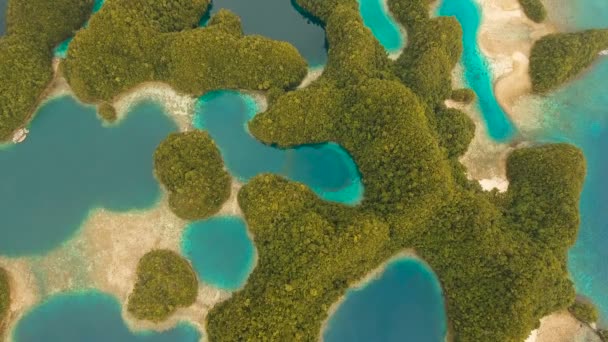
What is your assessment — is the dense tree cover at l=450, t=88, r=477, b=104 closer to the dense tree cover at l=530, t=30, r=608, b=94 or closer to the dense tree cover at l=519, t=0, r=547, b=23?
the dense tree cover at l=530, t=30, r=608, b=94

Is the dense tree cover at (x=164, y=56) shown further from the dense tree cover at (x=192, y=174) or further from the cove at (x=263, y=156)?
the dense tree cover at (x=192, y=174)

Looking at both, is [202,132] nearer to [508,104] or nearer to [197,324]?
[197,324]

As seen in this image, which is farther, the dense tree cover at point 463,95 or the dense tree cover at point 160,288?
the dense tree cover at point 463,95

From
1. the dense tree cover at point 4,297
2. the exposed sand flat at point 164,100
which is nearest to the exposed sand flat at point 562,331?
the exposed sand flat at point 164,100

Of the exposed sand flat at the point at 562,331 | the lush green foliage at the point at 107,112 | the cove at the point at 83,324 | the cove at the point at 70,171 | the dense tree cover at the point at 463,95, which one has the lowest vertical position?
the cove at the point at 83,324

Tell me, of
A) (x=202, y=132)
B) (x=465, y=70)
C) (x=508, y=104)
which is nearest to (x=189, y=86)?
(x=202, y=132)

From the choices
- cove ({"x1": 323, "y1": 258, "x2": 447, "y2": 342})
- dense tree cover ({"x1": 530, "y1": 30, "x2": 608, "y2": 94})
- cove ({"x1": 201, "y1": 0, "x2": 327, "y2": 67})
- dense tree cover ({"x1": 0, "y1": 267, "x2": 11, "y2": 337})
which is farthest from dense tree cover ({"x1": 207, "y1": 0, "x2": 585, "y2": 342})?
dense tree cover ({"x1": 0, "y1": 267, "x2": 11, "y2": 337})

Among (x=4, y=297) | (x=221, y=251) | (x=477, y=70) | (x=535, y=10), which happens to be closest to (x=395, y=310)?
(x=221, y=251)

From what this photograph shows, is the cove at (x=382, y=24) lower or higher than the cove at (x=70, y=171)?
higher
